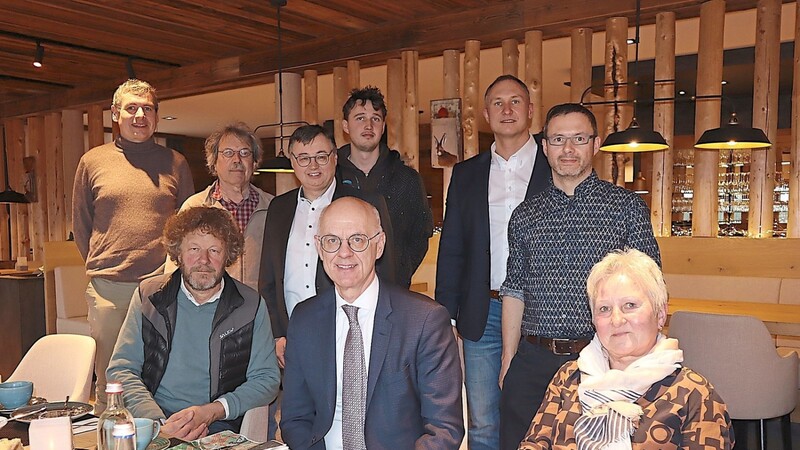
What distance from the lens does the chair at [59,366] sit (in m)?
2.75

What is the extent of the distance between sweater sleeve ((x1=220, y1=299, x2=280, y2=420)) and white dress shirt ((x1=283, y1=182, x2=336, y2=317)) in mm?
378

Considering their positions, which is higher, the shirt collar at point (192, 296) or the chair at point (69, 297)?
the shirt collar at point (192, 296)

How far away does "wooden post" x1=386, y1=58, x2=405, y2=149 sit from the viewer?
6.34 m

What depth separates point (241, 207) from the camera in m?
3.18

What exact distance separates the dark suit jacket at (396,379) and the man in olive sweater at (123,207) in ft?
5.27

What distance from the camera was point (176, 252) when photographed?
2.46 meters

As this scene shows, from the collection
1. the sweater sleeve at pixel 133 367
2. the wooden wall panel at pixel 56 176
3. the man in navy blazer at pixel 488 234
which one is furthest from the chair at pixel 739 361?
the wooden wall panel at pixel 56 176

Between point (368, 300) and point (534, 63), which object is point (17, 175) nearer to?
point (534, 63)

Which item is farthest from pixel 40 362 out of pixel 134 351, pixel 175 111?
pixel 175 111

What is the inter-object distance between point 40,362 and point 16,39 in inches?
187

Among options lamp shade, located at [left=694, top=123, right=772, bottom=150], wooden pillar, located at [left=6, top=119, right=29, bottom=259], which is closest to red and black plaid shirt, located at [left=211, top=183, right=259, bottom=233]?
lamp shade, located at [left=694, top=123, right=772, bottom=150]

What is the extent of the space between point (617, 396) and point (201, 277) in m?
1.44

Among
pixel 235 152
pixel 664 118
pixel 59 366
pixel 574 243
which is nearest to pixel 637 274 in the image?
pixel 574 243

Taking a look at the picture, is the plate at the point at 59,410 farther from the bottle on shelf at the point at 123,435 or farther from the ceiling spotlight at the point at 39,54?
the ceiling spotlight at the point at 39,54
